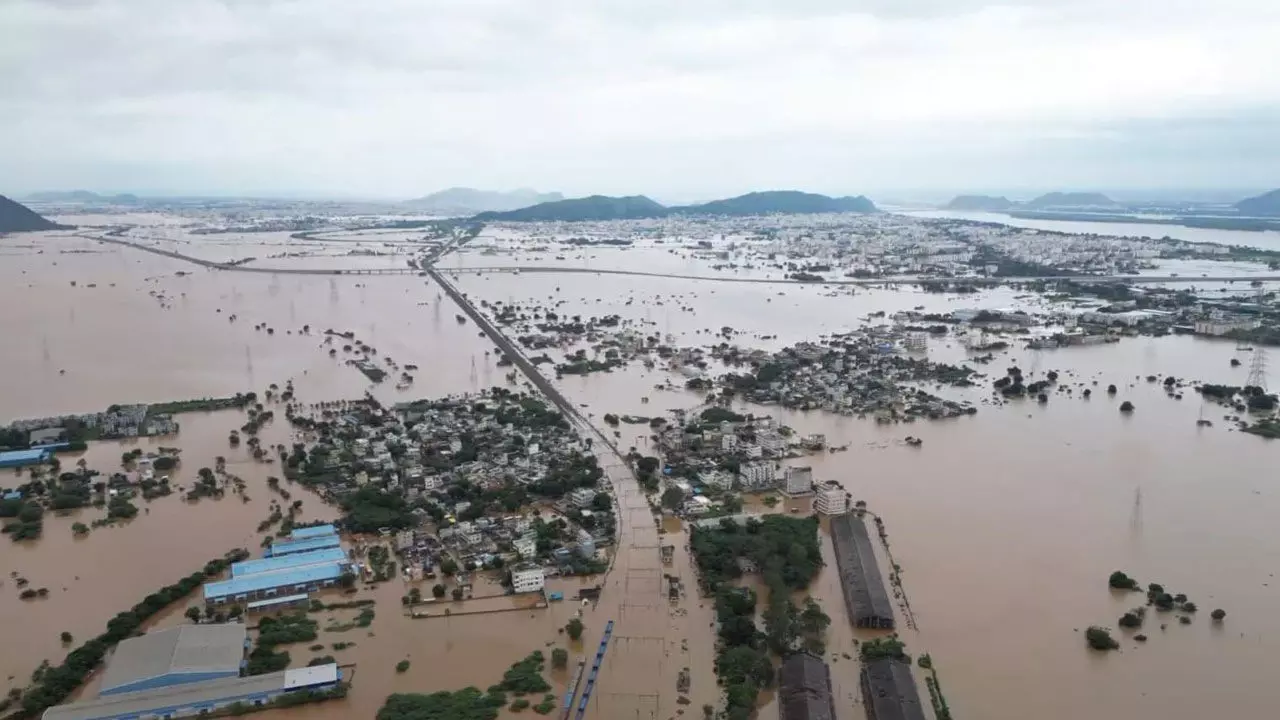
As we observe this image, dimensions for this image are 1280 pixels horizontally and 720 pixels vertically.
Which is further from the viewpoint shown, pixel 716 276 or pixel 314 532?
pixel 716 276

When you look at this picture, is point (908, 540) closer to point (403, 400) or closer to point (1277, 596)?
point (1277, 596)

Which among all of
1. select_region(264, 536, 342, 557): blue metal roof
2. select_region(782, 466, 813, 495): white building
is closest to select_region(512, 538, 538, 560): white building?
select_region(264, 536, 342, 557): blue metal roof

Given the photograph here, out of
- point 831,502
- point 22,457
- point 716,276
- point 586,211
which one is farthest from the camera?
point 586,211

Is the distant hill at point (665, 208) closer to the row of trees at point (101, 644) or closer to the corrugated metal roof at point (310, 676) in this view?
the row of trees at point (101, 644)

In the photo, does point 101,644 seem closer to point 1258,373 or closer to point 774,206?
point 1258,373

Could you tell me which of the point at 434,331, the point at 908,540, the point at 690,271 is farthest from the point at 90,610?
the point at 690,271

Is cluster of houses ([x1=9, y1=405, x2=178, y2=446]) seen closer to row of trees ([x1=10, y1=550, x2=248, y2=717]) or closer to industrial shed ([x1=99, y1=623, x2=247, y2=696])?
row of trees ([x1=10, y1=550, x2=248, y2=717])

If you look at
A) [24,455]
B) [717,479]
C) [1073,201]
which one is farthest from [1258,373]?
[1073,201]
